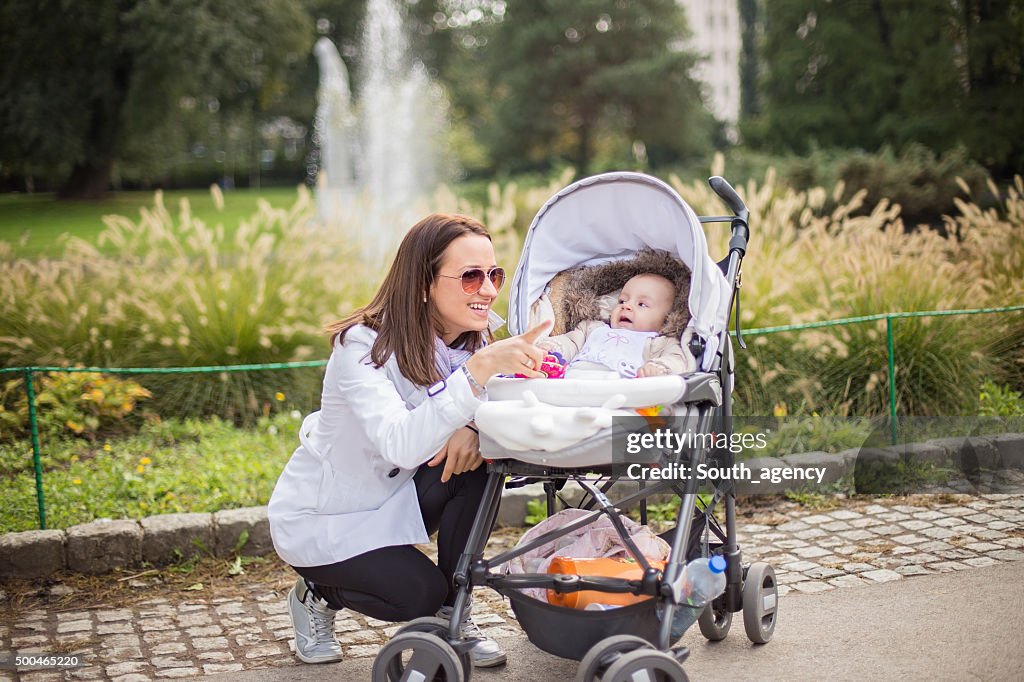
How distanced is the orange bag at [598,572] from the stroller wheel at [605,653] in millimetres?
152

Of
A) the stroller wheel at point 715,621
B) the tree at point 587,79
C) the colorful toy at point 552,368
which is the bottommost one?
the stroller wheel at point 715,621

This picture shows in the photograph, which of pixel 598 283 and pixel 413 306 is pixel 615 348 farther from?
→ pixel 413 306

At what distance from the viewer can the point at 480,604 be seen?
4547mm

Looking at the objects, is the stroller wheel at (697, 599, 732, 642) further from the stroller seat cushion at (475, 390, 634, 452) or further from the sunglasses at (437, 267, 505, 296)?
the sunglasses at (437, 267, 505, 296)

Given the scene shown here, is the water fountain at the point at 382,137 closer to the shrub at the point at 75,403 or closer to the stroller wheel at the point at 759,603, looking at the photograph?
the shrub at the point at 75,403

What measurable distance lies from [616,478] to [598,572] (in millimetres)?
326

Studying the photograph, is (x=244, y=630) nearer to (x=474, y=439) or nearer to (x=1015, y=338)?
(x=474, y=439)

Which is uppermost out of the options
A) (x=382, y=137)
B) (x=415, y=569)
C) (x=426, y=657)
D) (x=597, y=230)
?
(x=382, y=137)

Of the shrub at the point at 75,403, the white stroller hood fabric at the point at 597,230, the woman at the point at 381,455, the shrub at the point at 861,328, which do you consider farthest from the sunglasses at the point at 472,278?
the shrub at the point at 75,403

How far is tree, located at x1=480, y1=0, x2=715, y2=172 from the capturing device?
38438 mm

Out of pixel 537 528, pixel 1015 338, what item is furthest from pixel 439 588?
pixel 1015 338

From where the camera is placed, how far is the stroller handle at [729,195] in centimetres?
372

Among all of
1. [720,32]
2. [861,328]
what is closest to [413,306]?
[861,328]

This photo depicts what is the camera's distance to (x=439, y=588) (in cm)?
351
